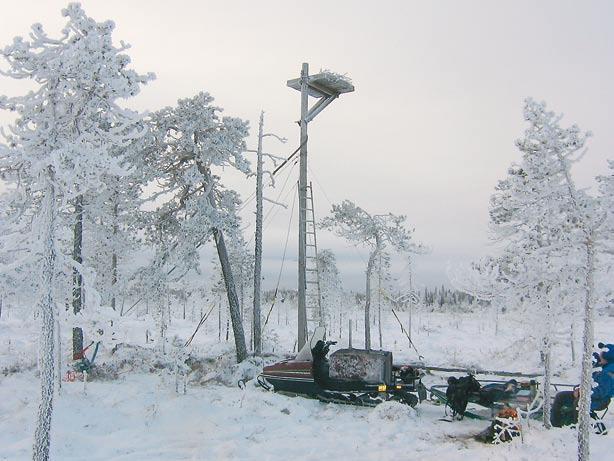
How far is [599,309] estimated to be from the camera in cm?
931

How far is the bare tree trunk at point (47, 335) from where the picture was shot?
7.26 metres

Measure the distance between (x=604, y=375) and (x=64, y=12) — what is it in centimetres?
1236

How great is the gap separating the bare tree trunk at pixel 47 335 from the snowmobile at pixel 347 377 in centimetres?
840

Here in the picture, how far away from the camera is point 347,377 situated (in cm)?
1466

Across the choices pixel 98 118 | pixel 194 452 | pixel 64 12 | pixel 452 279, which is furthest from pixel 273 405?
pixel 64 12

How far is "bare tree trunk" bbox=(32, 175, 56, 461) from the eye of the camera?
23.8 feet

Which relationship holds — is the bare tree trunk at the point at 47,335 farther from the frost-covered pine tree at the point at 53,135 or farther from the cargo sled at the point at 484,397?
the cargo sled at the point at 484,397

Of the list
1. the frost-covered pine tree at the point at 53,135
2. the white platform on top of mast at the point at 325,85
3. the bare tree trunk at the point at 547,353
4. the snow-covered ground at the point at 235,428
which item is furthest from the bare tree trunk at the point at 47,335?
the white platform on top of mast at the point at 325,85

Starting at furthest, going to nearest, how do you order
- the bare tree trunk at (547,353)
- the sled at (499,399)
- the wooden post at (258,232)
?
the wooden post at (258,232) → the sled at (499,399) → the bare tree trunk at (547,353)

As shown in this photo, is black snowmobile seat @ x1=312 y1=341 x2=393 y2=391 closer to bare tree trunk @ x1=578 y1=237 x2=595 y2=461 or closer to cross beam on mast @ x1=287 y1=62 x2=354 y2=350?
cross beam on mast @ x1=287 y1=62 x2=354 y2=350

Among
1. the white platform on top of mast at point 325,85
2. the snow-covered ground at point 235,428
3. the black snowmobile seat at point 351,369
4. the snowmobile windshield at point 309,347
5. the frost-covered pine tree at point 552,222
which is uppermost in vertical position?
the white platform on top of mast at point 325,85

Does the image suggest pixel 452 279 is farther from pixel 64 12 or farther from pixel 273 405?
pixel 64 12

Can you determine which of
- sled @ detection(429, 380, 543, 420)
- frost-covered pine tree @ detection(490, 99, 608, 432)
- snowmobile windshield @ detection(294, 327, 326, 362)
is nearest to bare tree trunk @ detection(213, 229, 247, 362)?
snowmobile windshield @ detection(294, 327, 326, 362)

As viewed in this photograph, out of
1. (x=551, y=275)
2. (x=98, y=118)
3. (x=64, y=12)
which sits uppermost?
(x=64, y=12)
